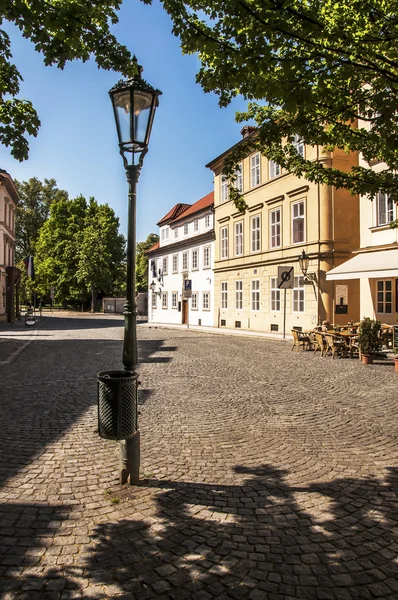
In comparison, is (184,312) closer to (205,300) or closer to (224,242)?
(205,300)

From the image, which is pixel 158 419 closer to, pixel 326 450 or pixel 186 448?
pixel 186 448

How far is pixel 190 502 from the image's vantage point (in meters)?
3.79

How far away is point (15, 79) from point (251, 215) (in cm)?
2240

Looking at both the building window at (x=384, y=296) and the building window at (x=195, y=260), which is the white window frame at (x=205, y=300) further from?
the building window at (x=384, y=296)

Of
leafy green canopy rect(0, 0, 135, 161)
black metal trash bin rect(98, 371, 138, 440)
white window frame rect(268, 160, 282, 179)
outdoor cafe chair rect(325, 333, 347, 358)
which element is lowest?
outdoor cafe chair rect(325, 333, 347, 358)

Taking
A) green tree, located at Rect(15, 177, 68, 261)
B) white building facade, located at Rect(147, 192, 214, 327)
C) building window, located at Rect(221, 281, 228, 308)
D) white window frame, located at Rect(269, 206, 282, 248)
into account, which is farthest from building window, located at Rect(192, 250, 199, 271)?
green tree, located at Rect(15, 177, 68, 261)

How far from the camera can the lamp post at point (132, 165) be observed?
13.7ft

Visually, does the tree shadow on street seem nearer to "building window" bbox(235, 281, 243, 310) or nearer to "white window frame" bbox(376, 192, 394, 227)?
"white window frame" bbox(376, 192, 394, 227)

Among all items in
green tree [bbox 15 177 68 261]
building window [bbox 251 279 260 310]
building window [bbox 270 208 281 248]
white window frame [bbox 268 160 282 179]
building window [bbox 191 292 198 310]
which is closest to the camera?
white window frame [bbox 268 160 282 179]

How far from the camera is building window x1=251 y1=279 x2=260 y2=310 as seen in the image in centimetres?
2659

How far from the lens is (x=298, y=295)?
73.9 feet

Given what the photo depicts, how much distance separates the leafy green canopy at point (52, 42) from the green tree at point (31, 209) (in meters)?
69.6

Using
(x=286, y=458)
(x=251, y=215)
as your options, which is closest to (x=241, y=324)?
(x=251, y=215)

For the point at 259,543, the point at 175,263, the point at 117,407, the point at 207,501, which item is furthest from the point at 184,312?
the point at 259,543
